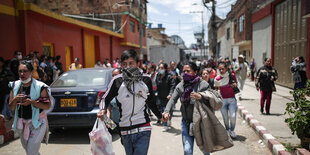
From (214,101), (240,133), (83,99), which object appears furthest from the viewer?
(240,133)

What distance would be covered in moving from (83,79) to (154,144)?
223cm

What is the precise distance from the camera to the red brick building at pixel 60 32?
33.7 feet

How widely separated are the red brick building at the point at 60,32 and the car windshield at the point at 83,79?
5.09 m

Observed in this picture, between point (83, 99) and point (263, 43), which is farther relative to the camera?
point (263, 43)

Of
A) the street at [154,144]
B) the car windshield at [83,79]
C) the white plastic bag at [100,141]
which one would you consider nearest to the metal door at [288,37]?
the street at [154,144]

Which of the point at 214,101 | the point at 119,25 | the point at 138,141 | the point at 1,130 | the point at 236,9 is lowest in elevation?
the point at 1,130

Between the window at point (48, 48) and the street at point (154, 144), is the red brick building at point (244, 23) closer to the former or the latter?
the window at point (48, 48)

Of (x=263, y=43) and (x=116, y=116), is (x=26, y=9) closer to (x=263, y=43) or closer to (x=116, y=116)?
(x=116, y=116)

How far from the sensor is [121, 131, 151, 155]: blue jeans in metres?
2.95

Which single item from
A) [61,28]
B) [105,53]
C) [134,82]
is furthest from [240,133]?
[105,53]

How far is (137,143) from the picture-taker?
117 inches

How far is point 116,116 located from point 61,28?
1220cm

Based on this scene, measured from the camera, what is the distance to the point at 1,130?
16.7ft

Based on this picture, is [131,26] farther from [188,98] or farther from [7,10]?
[188,98]
